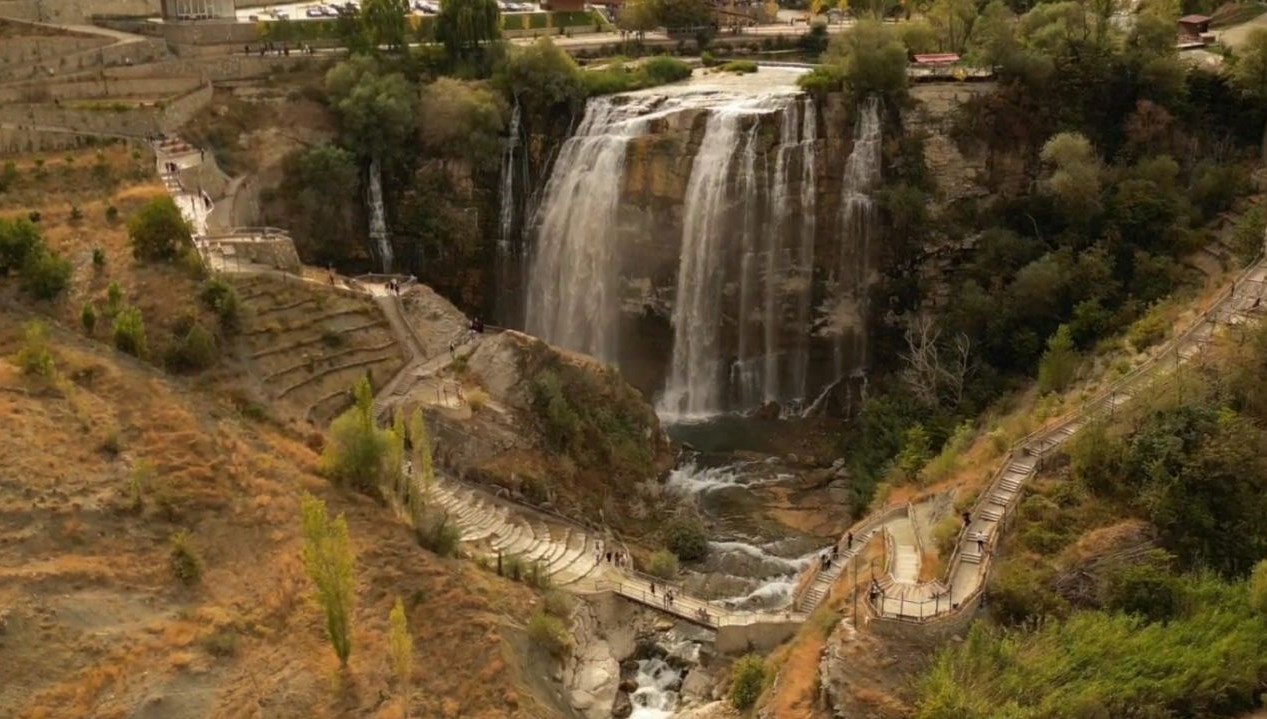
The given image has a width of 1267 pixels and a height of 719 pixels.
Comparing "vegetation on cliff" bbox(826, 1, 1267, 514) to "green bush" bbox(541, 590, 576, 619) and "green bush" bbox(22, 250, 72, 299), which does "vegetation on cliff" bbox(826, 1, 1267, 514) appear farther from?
"green bush" bbox(22, 250, 72, 299)

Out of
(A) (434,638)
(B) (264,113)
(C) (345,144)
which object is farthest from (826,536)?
(B) (264,113)

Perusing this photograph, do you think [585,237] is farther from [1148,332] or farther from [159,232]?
[1148,332]

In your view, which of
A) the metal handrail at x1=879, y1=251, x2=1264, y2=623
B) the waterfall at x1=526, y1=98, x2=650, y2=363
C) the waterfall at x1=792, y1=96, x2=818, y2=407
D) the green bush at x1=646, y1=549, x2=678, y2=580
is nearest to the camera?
the metal handrail at x1=879, y1=251, x2=1264, y2=623

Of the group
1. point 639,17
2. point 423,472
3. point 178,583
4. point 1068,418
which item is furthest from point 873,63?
point 178,583

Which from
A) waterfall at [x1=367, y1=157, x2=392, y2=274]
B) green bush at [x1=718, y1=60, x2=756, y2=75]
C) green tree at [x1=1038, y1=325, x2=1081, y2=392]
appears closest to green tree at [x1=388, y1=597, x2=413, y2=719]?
green tree at [x1=1038, y1=325, x2=1081, y2=392]

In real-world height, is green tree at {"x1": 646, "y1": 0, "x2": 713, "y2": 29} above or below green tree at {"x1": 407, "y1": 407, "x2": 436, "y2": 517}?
above

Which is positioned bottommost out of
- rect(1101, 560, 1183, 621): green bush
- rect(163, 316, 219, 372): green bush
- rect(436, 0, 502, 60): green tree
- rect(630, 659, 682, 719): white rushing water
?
rect(630, 659, 682, 719): white rushing water
